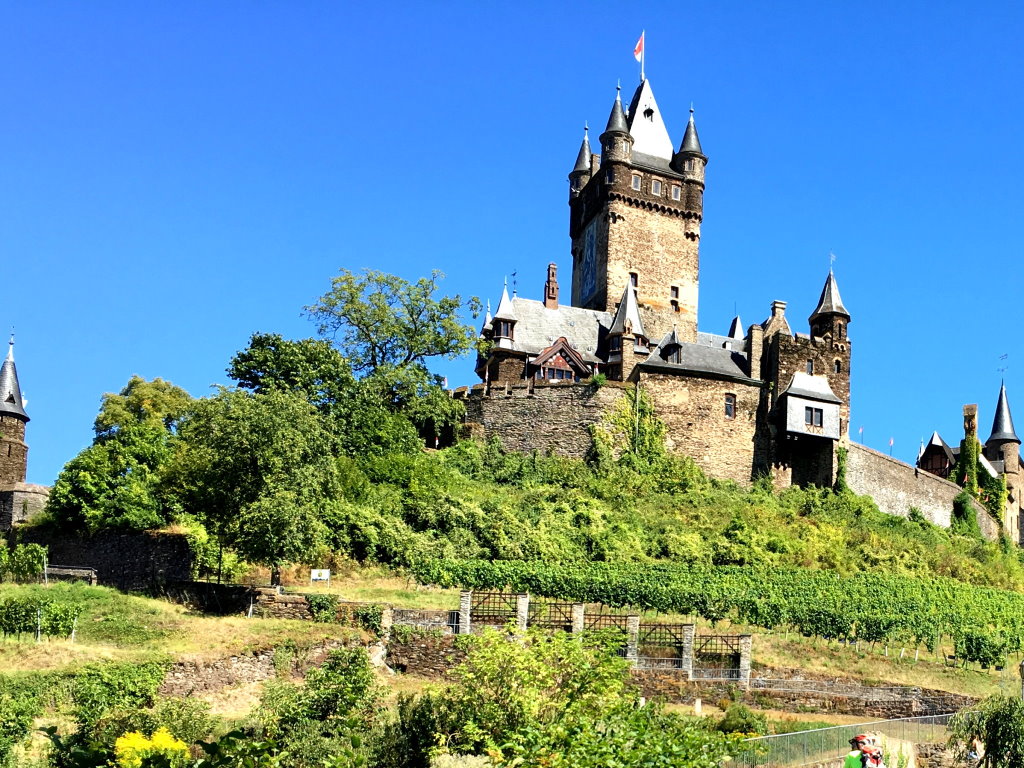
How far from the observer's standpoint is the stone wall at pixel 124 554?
46.2 m

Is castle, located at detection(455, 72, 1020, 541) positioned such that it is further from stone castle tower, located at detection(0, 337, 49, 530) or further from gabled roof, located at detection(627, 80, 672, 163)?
stone castle tower, located at detection(0, 337, 49, 530)

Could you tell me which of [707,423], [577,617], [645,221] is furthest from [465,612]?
[645,221]

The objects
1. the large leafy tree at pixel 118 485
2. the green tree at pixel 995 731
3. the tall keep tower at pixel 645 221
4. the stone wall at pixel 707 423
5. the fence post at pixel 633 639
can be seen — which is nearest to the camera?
the green tree at pixel 995 731

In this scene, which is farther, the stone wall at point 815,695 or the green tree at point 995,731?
the stone wall at point 815,695

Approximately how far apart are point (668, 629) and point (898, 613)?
11823mm

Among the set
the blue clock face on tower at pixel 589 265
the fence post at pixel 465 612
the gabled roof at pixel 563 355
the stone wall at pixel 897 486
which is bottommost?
the fence post at pixel 465 612

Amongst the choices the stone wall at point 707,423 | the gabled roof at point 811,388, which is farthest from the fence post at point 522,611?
the gabled roof at point 811,388

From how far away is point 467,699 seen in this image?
26.3 metres

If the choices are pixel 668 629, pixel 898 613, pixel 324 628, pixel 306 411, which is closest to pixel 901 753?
pixel 668 629

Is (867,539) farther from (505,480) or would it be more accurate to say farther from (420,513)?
(420,513)

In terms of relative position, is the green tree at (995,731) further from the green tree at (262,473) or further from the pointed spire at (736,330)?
the pointed spire at (736,330)

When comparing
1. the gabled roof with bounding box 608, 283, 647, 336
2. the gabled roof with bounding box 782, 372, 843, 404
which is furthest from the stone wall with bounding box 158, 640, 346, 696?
the gabled roof with bounding box 782, 372, 843, 404

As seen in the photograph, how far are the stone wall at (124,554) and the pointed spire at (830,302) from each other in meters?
34.7

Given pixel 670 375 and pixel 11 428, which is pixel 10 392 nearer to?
pixel 11 428
